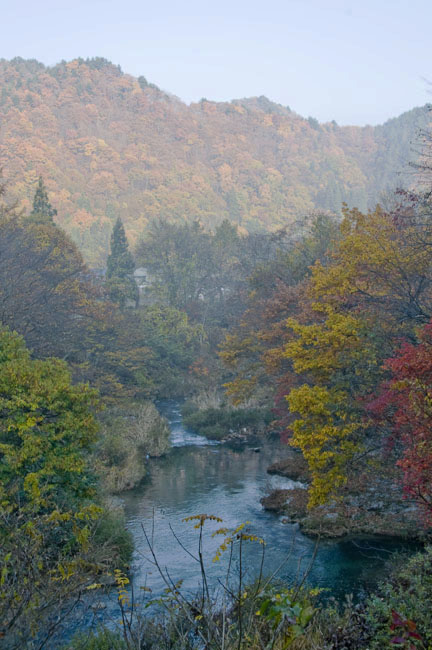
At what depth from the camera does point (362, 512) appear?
16.7 m

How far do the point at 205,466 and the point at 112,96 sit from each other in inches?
3930

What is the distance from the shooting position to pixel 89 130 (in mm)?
97000

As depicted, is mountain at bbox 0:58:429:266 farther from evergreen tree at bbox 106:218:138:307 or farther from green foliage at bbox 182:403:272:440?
green foliage at bbox 182:403:272:440

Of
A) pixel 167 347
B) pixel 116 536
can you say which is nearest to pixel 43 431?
pixel 116 536

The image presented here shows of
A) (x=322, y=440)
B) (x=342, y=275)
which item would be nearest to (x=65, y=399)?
(x=322, y=440)

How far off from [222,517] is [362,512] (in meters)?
4.19

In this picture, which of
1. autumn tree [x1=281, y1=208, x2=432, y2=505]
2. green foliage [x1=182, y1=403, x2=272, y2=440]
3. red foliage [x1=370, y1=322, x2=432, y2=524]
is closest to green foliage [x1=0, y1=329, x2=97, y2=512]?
autumn tree [x1=281, y1=208, x2=432, y2=505]

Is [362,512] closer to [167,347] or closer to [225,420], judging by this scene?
[225,420]

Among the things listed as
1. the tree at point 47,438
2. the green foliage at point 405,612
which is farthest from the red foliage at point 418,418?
the tree at point 47,438

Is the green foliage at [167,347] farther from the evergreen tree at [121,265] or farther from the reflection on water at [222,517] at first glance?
the reflection on water at [222,517]

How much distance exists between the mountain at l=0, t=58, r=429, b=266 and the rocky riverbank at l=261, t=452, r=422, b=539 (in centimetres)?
6215

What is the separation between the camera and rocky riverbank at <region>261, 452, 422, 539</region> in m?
15.4

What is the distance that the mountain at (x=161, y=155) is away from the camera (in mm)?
81312

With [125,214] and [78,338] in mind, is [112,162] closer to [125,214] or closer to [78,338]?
[125,214]
